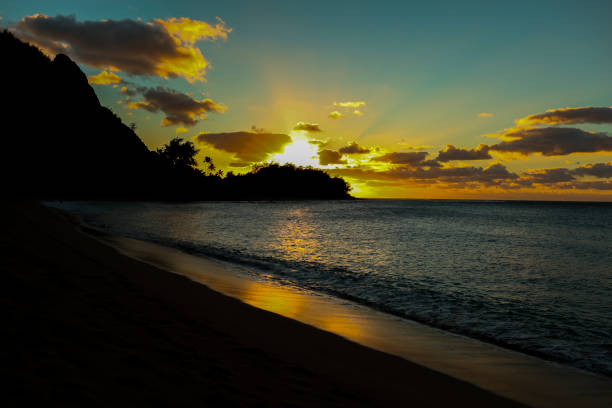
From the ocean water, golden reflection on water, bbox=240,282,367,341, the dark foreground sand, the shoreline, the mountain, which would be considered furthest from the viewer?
the mountain

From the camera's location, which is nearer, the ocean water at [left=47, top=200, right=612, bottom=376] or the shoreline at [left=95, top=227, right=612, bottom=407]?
the shoreline at [left=95, top=227, right=612, bottom=407]

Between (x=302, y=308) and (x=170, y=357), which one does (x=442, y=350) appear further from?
(x=170, y=357)

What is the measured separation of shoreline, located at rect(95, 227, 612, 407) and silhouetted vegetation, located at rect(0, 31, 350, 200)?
120 metres

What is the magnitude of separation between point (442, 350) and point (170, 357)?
221 inches

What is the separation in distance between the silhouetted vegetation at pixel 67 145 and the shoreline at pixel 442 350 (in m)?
120

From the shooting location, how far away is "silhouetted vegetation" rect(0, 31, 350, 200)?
108m

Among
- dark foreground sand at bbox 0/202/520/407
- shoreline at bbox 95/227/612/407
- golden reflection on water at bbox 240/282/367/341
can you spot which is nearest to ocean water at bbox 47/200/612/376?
shoreline at bbox 95/227/612/407

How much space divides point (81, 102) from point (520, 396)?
539ft

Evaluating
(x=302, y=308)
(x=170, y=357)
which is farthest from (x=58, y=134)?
(x=170, y=357)

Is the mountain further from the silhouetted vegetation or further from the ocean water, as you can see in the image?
the ocean water

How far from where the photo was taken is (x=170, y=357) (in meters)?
4.54

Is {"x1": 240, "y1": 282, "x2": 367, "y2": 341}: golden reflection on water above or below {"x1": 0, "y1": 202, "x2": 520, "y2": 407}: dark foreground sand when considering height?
below

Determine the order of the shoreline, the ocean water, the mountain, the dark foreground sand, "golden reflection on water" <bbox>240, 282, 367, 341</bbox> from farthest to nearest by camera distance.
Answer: the mountain → the ocean water → "golden reflection on water" <bbox>240, 282, 367, 341</bbox> → the shoreline → the dark foreground sand

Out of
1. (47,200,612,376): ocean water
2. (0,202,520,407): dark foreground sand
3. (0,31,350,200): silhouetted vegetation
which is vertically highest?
(0,31,350,200): silhouetted vegetation
